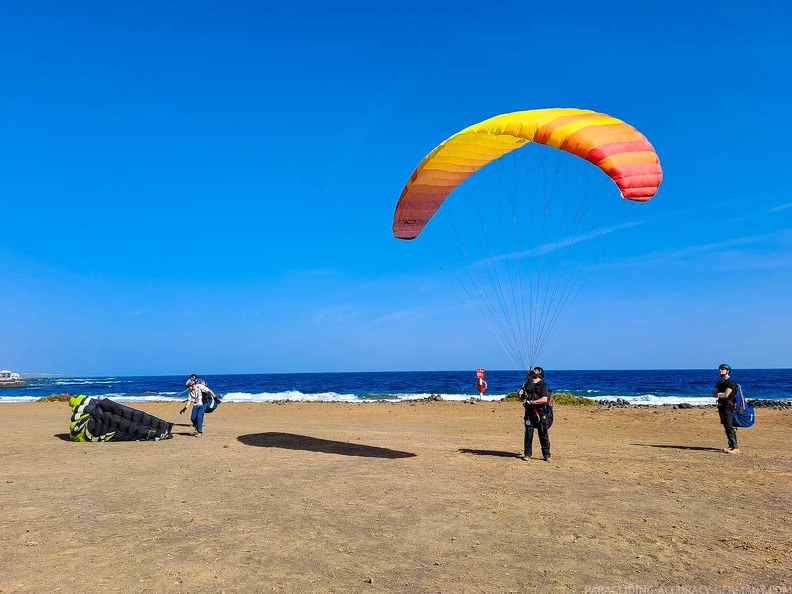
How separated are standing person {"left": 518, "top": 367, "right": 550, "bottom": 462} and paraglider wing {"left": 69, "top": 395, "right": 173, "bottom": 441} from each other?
9.37 metres

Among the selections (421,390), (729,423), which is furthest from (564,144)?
(421,390)

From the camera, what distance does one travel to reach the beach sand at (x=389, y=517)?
16.1 ft

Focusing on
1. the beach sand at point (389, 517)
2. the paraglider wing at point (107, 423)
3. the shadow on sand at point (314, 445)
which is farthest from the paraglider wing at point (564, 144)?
the paraglider wing at point (107, 423)

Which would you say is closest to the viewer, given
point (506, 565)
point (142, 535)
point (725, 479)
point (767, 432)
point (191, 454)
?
point (506, 565)

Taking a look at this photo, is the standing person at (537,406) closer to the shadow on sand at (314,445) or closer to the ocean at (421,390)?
the shadow on sand at (314,445)

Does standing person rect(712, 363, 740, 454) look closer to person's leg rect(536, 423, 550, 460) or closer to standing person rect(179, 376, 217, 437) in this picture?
person's leg rect(536, 423, 550, 460)

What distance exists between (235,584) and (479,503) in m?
3.72

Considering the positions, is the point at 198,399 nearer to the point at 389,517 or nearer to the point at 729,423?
the point at 389,517

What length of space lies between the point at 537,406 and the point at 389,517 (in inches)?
202

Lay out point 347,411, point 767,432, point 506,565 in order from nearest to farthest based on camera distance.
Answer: point 506,565
point 767,432
point 347,411

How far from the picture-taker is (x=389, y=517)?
6.75m

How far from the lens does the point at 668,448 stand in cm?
1273

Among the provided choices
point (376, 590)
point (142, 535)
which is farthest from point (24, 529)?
point (376, 590)

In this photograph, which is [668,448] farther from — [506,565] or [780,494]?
[506,565]
